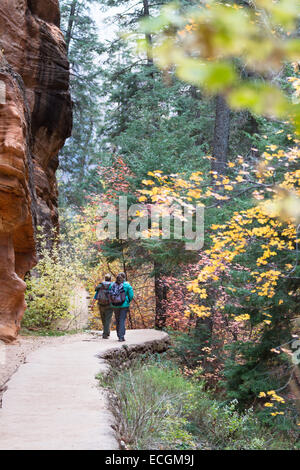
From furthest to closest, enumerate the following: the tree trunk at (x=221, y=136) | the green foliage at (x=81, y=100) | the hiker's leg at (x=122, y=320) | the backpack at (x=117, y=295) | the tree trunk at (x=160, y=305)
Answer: the green foliage at (x=81, y=100)
the tree trunk at (x=160, y=305)
the tree trunk at (x=221, y=136)
the hiker's leg at (x=122, y=320)
the backpack at (x=117, y=295)

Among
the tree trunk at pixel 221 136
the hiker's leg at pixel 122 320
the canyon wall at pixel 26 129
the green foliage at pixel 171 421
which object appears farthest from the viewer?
the tree trunk at pixel 221 136

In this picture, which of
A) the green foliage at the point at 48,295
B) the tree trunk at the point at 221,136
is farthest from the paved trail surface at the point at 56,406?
the tree trunk at the point at 221,136

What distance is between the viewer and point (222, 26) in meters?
1.19

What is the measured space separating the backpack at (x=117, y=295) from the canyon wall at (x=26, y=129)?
89.2 inches

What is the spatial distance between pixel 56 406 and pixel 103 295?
5913mm

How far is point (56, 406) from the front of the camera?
5676 mm

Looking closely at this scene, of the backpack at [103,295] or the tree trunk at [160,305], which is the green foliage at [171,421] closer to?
the backpack at [103,295]

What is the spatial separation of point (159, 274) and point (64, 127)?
6.98 meters

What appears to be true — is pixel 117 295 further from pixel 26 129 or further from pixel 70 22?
pixel 70 22

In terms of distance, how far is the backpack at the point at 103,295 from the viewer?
37.8 feet

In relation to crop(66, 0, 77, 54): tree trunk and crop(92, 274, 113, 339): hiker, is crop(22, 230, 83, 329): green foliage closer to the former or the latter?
crop(92, 274, 113, 339): hiker

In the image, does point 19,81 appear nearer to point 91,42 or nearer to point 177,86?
point 177,86

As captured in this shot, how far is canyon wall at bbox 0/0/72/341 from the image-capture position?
30.2ft
